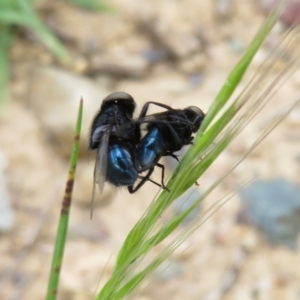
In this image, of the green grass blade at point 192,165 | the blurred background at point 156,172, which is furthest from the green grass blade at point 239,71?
the blurred background at point 156,172

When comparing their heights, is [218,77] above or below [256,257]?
above

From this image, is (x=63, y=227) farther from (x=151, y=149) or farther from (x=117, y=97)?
(x=117, y=97)

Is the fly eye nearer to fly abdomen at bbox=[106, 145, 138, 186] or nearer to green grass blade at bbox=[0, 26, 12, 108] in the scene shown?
fly abdomen at bbox=[106, 145, 138, 186]

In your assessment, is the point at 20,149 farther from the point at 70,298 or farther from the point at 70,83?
the point at 70,298

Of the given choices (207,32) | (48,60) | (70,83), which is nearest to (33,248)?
(70,83)

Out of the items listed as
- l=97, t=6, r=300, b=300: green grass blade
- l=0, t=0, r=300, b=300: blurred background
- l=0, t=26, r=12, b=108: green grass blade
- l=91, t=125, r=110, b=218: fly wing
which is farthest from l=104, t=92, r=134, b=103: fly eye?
l=0, t=26, r=12, b=108: green grass blade

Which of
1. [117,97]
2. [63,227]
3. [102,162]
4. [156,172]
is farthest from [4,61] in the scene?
[63,227]
